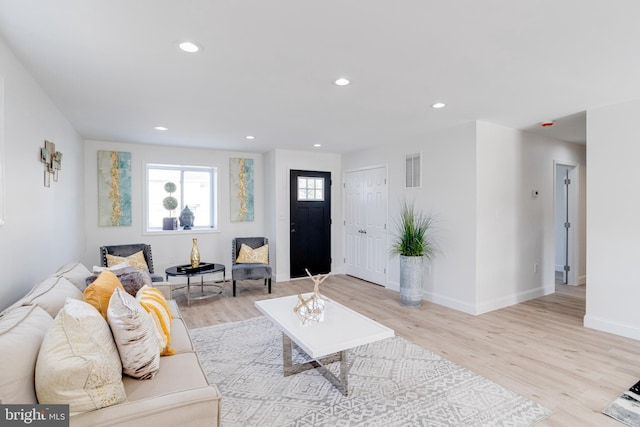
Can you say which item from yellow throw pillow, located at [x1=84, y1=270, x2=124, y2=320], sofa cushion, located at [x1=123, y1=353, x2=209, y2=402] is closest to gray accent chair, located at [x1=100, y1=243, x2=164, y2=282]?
yellow throw pillow, located at [x1=84, y1=270, x2=124, y2=320]

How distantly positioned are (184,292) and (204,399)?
13.7ft

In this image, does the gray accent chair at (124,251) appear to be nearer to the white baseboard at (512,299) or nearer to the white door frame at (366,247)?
the white door frame at (366,247)

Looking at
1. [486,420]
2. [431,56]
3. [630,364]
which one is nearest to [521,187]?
[630,364]

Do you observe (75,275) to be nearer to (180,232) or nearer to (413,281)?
(180,232)

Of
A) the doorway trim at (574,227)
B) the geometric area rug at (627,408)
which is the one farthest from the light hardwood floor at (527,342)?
the doorway trim at (574,227)

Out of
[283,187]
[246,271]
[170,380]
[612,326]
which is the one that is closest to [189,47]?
[170,380]

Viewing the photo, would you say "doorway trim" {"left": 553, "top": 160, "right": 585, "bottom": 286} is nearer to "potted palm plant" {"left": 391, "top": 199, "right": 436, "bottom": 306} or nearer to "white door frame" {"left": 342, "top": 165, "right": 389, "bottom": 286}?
"potted palm plant" {"left": 391, "top": 199, "right": 436, "bottom": 306}

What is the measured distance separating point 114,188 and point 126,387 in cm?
445

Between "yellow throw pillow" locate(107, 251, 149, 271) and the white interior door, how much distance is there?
3.48m

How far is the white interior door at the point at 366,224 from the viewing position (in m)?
5.47

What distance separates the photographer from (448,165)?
4277 mm

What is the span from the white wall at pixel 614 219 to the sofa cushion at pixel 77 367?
4.34m

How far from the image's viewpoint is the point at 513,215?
436cm

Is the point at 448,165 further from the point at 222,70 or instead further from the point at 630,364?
the point at 222,70
